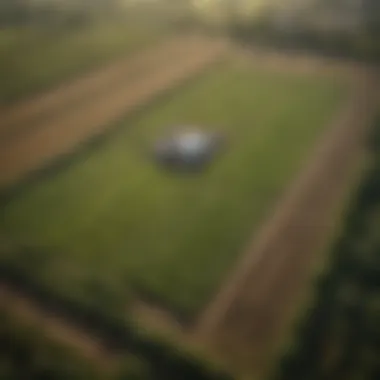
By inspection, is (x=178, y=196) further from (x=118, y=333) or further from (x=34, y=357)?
(x=34, y=357)

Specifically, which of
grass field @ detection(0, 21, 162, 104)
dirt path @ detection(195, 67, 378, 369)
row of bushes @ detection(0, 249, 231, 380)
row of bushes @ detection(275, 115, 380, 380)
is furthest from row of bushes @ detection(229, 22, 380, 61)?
row of bushes @ detection(0, 249, 231, 380)

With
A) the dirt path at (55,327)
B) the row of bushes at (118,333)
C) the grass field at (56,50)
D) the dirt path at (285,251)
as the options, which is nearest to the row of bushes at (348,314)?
the dirt path at (285,251)

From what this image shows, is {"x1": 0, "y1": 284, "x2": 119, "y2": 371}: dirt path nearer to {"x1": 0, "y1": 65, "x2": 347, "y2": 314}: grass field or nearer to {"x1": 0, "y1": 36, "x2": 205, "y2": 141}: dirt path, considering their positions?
{"x1": 0, "y1": 65, "x2": 347, "y2": 314}: grass field

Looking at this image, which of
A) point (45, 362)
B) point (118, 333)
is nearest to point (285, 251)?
point (118, 333)

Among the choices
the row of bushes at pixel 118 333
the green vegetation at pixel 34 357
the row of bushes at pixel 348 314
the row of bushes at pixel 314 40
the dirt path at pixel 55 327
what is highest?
the row of bushes at pixel 314 40

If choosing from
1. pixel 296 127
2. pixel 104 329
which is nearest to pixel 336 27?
pixel 296 127

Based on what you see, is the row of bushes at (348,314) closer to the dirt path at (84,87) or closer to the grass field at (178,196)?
the grass field at (178,196)
